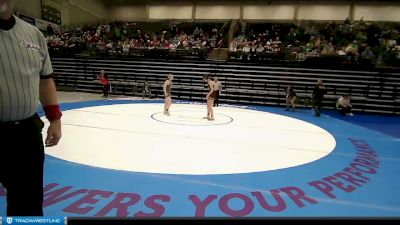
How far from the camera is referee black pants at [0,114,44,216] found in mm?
1767

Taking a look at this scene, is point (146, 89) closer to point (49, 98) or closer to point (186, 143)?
point (186, 143)

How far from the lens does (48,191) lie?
364cm

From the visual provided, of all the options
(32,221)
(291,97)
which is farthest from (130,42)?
(32,221)

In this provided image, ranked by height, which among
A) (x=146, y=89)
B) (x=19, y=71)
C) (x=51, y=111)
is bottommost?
(x=146, y=89)

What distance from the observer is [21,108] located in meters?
1.78

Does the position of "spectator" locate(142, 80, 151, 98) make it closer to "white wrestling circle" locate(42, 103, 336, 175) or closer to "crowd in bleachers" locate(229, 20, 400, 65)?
"crowd in bleachers" locate(229, 20, 400, 65)

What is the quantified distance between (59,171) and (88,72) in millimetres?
13848

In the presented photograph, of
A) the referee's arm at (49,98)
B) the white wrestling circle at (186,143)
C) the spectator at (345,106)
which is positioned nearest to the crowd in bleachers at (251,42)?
the spectator at (345,106)

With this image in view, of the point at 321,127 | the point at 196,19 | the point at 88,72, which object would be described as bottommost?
the point at 321,127

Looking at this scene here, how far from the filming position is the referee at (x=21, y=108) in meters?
1.70

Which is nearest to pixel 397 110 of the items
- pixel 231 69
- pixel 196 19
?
pixel 231 69

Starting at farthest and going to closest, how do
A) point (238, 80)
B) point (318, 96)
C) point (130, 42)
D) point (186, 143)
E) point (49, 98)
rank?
point (130, 42)
point (238, 80)
point (318, 96)
point (186, 143)
point (49, 98)

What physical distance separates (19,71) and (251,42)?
53.5 ft

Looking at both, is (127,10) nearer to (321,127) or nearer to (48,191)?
(321,127)
